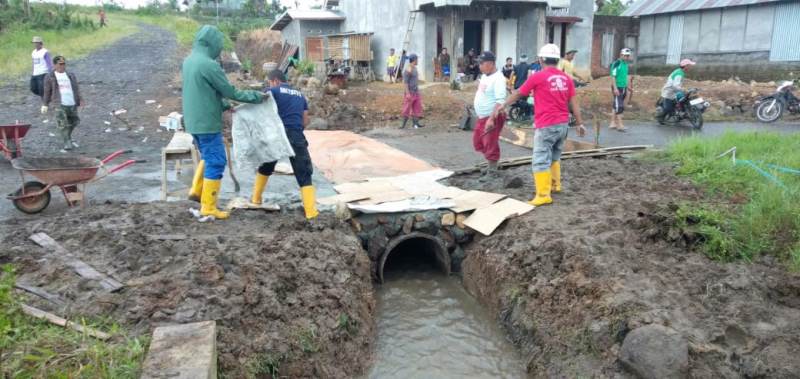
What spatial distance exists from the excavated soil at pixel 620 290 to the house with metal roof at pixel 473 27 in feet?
45.1

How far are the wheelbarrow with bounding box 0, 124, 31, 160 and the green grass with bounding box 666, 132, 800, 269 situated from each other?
30.6 ft

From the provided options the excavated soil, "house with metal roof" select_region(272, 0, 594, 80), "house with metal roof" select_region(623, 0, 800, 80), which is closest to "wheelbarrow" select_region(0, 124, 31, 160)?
the excavated soil

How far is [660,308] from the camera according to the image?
399 cm

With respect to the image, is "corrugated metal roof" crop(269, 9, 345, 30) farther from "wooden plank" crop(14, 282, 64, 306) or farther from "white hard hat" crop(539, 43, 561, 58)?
"wooden plank" crop(14, 282, 64, 306)

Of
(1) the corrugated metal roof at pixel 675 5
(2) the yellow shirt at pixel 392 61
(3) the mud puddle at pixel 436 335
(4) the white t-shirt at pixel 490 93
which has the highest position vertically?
(1) the corrugated metal roof at pixel 675 5

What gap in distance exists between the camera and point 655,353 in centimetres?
354

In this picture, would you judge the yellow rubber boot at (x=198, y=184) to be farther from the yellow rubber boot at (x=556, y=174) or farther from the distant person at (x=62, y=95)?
the distant person at (x=62, y=95)

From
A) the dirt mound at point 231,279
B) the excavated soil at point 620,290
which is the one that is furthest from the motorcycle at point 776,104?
the dirt mound at point 231,279

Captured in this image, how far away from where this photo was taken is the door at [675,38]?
23.0 m

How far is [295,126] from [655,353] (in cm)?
413

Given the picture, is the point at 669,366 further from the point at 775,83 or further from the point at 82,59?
the point at 82,59

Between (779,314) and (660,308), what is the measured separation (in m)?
0.84

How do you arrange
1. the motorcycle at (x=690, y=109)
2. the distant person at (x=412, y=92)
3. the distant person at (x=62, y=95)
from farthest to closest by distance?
1. the distant person at (x=412, y=92)
2. the motorcycle at (x=690, y=109)
3. the distant person at (x=62, y=95)

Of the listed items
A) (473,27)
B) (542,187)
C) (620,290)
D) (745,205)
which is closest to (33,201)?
(542,187)
